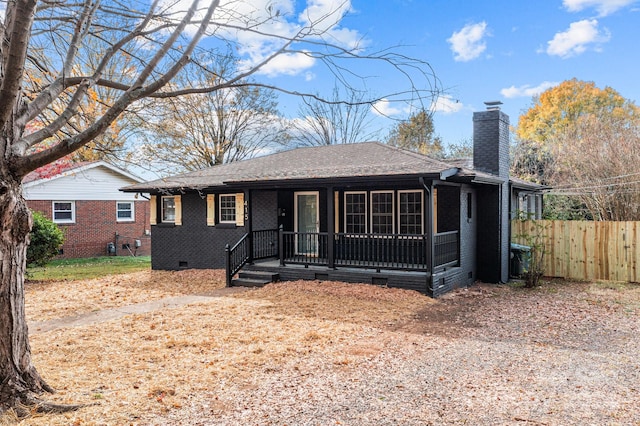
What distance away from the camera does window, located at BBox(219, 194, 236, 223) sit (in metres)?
15.0

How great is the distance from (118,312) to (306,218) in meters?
6.40

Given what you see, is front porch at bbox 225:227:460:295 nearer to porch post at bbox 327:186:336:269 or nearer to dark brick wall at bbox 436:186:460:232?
porch post at bbox 327:186:336:269

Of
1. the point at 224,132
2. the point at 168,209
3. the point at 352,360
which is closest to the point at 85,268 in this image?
the point at 168,209

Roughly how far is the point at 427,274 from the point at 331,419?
678cm

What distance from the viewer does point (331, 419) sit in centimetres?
416

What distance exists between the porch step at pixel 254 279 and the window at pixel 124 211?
1394 cm

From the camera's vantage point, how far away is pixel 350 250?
12.2 m

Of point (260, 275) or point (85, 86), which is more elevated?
point (85, 86)

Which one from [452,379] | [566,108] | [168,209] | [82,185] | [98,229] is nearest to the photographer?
[452,379]

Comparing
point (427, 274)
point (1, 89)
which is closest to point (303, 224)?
point (427, 274)

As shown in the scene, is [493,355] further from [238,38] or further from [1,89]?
[1,89]

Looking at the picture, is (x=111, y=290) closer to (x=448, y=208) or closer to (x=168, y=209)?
(x=168, y=209)

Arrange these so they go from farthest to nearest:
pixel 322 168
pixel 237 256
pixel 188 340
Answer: pixel 237 256, pixel 322 168, pixel 188 340

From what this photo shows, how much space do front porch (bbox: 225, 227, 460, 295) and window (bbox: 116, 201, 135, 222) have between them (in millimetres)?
12968
